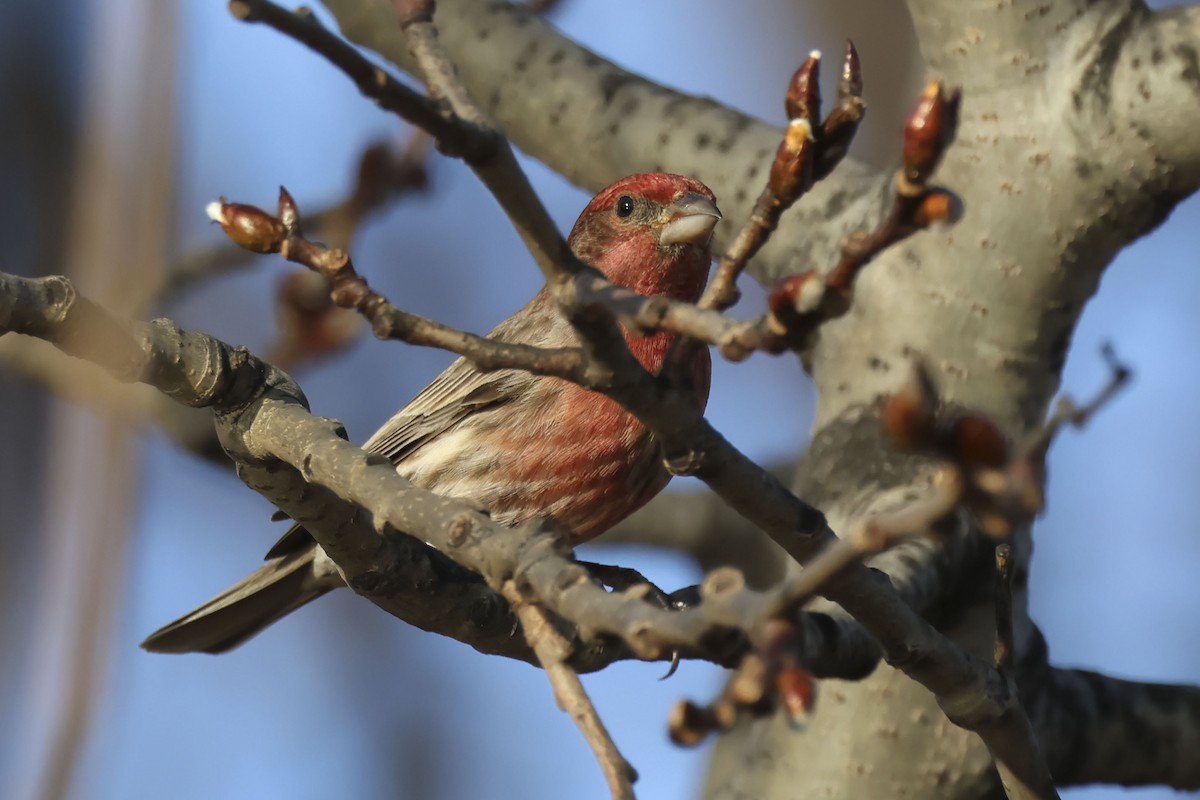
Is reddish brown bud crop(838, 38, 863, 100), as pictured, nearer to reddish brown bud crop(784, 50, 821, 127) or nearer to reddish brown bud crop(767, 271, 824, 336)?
reddish brown bud crop(784, 50, 821, 127)

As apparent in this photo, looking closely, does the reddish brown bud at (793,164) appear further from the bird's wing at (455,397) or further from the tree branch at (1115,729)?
the bird's wing at (455,397)

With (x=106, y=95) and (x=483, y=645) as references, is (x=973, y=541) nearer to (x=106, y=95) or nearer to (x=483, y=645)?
(x=483, y=645)

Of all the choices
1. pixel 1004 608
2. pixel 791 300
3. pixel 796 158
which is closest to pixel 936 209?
pixel 791 300

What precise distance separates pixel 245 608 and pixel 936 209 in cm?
417

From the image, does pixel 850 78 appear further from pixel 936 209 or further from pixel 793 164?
pixel 936 209

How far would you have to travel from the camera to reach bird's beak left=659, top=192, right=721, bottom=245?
5230 millimetres

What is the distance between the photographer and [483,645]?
3.65 metres

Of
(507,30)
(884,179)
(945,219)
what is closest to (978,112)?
(884,179)

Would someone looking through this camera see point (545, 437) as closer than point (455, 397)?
Yes

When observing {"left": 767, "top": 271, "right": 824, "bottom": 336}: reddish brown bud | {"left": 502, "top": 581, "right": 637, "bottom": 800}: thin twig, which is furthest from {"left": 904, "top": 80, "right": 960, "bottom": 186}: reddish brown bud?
{"left": 502, "top": 581, "right": 637, "bottom": 800}: thin twig

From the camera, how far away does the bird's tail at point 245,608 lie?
548 cm

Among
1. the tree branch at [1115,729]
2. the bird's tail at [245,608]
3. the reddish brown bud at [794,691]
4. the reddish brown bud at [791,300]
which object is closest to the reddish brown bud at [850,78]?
the reddish brown bud at [791,300]

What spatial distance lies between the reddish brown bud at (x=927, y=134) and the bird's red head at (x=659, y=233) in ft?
10.7

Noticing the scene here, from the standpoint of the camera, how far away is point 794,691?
1.75 meters
